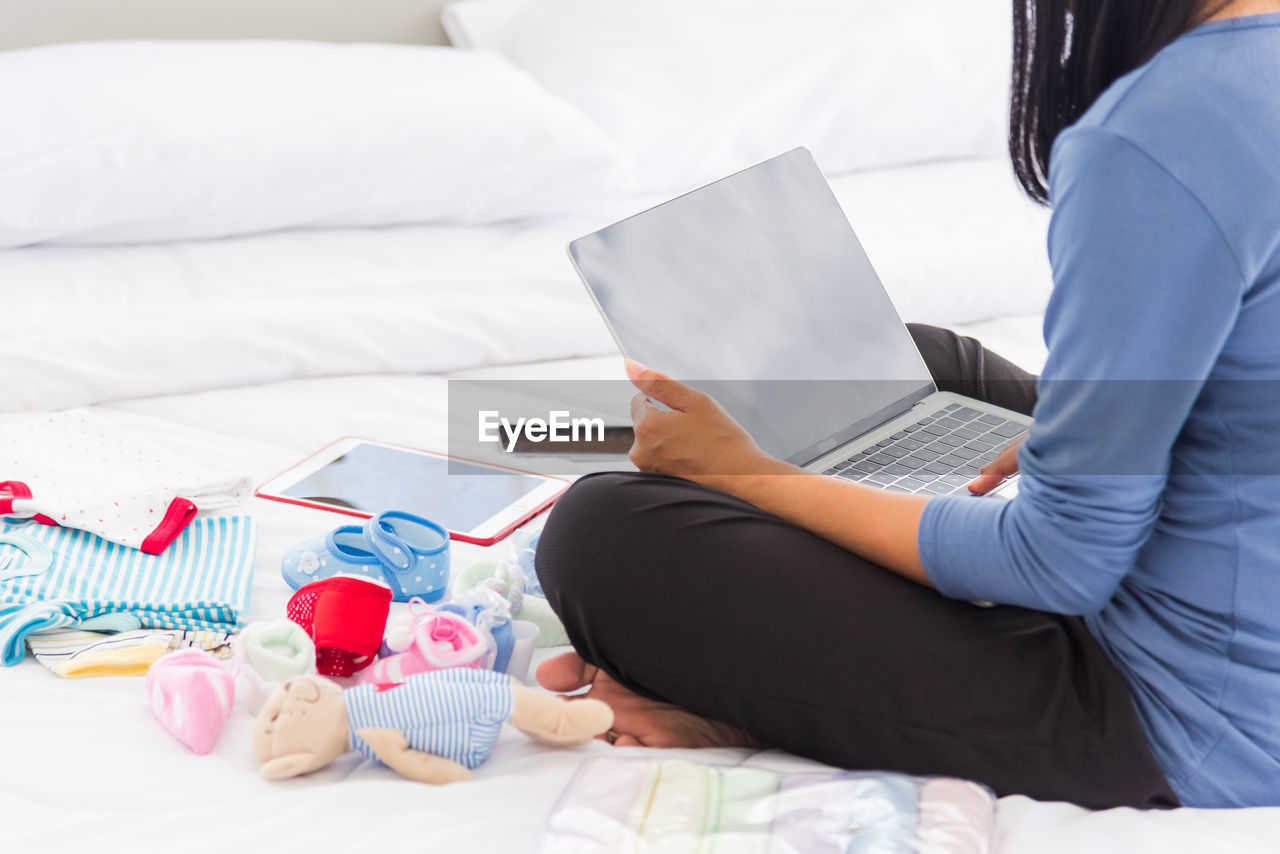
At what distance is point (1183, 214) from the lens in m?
0.59

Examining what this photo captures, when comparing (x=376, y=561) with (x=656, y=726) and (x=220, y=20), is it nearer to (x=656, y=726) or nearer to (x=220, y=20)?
(x=656, y=726)

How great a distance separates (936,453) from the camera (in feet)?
3.46

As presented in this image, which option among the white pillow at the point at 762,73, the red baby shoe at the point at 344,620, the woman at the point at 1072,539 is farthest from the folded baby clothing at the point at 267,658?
the white pillow at the point at 762,73

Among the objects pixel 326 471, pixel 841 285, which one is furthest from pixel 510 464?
pixel 841 285

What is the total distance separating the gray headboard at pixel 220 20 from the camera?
1722 millimetres

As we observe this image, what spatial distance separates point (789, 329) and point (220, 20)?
1.23 metres

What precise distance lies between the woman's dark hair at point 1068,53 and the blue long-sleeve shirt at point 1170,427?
0.03 metres

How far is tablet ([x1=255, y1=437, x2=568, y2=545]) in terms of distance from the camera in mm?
1093

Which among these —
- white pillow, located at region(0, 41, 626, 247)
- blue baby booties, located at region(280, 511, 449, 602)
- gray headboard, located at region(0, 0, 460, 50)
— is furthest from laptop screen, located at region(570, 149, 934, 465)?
gray headboard, located at region(0, 0, 460, 50)

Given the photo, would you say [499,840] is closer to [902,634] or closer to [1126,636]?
[902,634]

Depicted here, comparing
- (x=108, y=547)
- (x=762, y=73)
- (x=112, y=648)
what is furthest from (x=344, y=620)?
(x=762, y=73)

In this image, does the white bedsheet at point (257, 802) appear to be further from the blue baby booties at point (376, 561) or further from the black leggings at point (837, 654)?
the blue baby booties at point (376, 561)

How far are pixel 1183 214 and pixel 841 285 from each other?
515 mm

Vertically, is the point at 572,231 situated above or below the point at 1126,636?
above
